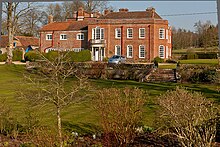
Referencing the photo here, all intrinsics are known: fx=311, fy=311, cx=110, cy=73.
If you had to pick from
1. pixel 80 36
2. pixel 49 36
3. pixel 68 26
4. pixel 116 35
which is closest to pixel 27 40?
pixel 49 36

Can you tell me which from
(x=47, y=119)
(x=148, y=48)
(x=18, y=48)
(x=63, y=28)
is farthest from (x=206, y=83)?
(x=63, y=28)

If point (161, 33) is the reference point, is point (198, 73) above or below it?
below

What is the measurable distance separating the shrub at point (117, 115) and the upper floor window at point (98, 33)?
44.8ft

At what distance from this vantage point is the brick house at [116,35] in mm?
14531

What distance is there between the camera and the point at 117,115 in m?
2.00

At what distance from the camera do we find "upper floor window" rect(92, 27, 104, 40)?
15664 mm

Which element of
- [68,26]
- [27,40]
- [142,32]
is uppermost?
[68,26]

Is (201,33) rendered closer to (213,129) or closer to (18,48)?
(213,129)

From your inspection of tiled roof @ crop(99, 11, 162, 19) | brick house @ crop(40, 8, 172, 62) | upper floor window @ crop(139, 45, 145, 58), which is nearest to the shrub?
brick house @ crop(40, 8, 172, 62)

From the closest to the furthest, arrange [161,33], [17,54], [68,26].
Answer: [17,54] < [161,33] < [68,26]

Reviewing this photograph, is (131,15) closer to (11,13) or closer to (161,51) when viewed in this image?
(161,51)

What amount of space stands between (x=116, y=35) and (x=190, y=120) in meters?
13.7

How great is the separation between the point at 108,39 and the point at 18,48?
447 centimetres

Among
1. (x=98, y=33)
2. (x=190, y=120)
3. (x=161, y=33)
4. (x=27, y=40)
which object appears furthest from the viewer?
(x=98, y=33)
